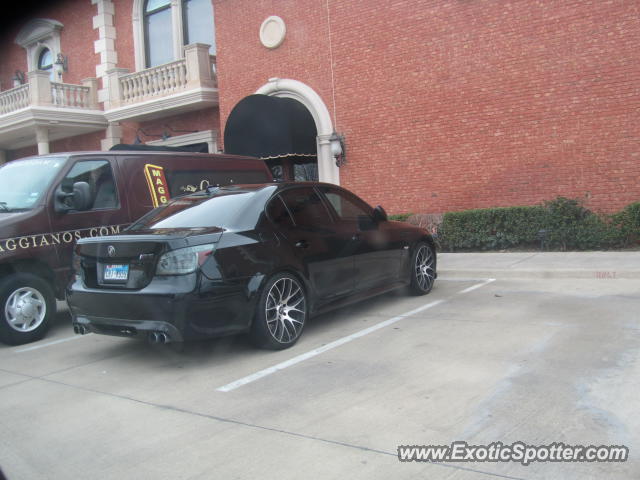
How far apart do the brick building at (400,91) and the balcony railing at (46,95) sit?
0.04m

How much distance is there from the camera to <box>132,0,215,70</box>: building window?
18.1 meters

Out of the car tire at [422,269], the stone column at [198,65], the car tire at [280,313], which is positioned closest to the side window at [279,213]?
the car tire at [280,313]

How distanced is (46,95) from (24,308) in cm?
1372

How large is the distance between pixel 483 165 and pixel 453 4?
3418 millimetres

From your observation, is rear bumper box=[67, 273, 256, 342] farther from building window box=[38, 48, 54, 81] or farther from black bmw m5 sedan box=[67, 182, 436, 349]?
building window box=[38, 48, 54, 81]

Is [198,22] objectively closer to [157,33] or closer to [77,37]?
[157,33]

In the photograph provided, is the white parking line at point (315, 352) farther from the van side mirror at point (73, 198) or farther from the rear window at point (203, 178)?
the rear window at point (203, 178)

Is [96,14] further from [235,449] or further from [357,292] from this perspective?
[235,449]

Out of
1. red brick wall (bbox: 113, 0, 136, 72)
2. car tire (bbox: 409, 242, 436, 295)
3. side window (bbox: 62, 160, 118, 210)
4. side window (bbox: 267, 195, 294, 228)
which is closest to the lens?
side window (bbox: 267, 195, 294, 228)

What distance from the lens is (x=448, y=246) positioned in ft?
40.2

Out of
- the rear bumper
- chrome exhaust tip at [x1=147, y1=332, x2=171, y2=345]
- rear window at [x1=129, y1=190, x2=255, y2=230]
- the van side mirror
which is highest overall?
the van side mirror

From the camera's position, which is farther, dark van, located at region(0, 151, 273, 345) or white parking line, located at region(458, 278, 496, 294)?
white parking line, located at region(458, 278, 496, 294)

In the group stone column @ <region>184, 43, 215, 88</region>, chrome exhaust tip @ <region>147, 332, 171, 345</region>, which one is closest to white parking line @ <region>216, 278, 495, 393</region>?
chrome exhaust tip @ <region>147, 332, 171, 345</region>

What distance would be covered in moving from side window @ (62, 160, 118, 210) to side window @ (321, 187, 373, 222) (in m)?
2.69
